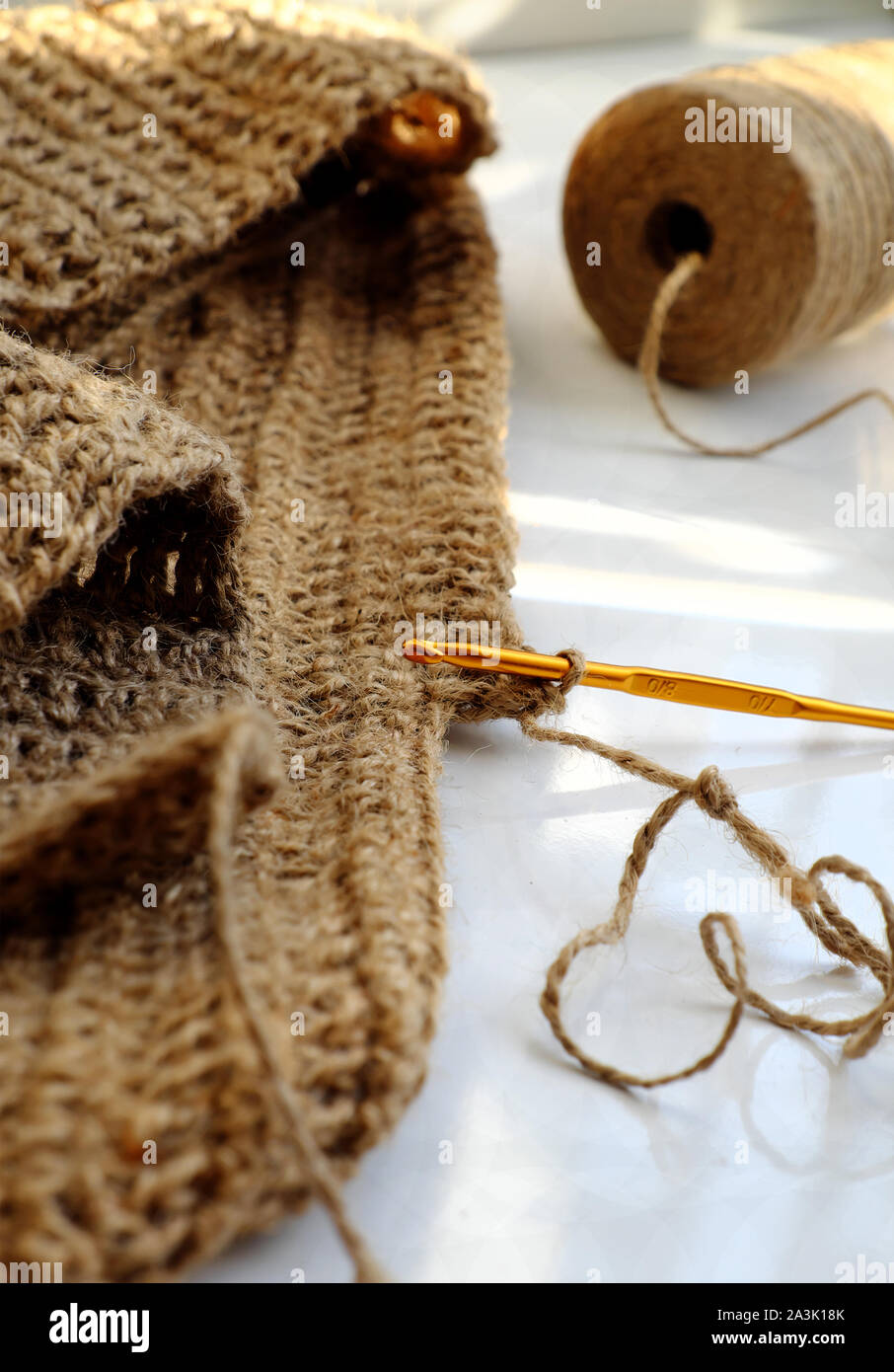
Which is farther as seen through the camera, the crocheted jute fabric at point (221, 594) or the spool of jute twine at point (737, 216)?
the spool of jute twine at point (737, 216)

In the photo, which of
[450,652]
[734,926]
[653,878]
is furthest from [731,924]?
[450,652]

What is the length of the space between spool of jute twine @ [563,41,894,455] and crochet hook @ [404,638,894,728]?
→ 355 mm

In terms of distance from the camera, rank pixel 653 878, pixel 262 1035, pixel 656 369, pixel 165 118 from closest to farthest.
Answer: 1. pixel 262 1035
2. pixel 653 878
3. pixel 165 118
4. pixel 656 369

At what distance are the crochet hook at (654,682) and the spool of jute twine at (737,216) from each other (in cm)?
35

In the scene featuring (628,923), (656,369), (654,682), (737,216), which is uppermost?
(737,216)

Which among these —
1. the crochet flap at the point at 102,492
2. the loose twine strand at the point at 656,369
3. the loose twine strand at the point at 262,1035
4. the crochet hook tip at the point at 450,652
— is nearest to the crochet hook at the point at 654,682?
the crochet hook tip at the point at 450,652

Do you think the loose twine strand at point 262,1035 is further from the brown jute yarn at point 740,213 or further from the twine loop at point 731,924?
the brown jute yarn at point 740,213

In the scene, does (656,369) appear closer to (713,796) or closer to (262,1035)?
(713,796)

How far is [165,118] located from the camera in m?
0.93

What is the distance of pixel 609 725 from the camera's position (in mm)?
771

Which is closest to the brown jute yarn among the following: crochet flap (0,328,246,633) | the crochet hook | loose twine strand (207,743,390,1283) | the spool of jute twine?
the spool of jute twine

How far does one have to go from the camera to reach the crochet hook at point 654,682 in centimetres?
71

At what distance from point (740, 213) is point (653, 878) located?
0.58 m

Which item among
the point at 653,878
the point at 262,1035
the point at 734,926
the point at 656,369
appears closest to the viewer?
the point at 262,1035
